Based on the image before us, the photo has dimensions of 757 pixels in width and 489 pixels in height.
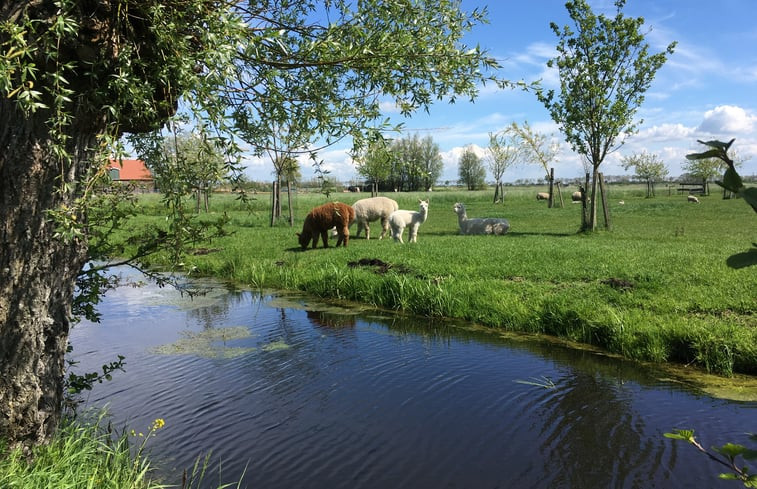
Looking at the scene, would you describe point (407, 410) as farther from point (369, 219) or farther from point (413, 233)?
point (369, 219)

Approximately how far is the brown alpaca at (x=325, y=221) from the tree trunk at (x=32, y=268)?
13.7 m

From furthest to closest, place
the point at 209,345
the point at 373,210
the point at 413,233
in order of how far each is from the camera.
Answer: the point at 373,210 < the point at 413,233 < the point at 209,345

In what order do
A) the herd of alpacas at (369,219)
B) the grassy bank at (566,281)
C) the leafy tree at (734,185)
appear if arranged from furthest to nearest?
the herd of alpacas at (369,219)
the grassy bank at (566,281)
the leafy tree at (734,185)

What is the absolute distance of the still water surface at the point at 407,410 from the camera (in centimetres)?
556

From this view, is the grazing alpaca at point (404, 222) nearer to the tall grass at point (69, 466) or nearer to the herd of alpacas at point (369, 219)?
the herd of alpacas at point (369, 219)

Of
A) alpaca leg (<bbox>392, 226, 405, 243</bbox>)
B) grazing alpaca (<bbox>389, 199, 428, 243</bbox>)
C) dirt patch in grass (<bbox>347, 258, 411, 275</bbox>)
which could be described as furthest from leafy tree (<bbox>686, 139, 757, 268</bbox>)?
alpaca leg (<bbox>392, 226, 405, 243</bbox>)

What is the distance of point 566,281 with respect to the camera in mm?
11727

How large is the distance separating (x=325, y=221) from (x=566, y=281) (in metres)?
9.04

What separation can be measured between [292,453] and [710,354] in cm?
642

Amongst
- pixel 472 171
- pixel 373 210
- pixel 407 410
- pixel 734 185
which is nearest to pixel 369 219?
pixel 373 210

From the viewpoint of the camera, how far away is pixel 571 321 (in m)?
9.88

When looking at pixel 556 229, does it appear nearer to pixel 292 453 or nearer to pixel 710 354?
pixel 710 354

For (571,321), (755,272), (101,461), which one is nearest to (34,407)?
(101,461)

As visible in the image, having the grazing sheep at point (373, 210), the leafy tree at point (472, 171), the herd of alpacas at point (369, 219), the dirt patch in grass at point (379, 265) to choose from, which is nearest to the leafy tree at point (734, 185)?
the dirt patch in grass at point (379, 265)
